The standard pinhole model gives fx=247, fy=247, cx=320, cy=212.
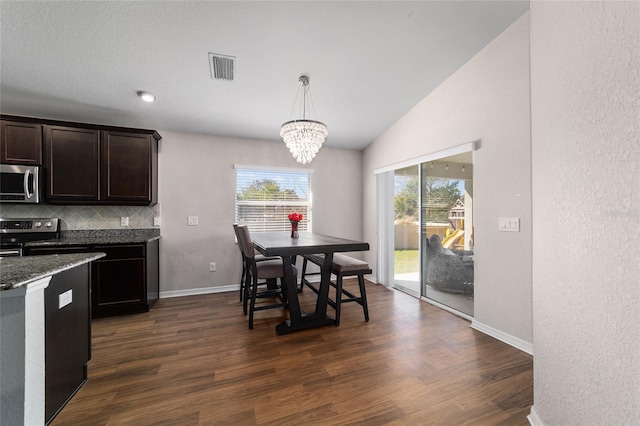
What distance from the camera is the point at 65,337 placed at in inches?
58.8

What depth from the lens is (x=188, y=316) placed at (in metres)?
2.82

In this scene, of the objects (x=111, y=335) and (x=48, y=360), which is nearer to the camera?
(x=48, y=360)

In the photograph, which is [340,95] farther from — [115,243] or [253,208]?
[115,243]

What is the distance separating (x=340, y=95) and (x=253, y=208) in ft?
6.92

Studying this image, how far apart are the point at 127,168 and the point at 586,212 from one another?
13.4ft

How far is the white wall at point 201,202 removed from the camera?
3490 millimetres

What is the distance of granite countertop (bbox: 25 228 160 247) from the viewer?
8.70ft

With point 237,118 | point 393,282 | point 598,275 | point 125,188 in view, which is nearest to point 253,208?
point 237,118

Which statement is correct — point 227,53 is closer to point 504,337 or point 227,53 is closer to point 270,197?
point 270,197

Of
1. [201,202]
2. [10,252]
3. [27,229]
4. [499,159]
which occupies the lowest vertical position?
[10,252]

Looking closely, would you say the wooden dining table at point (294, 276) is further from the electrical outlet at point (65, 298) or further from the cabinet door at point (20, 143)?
the cabinet door at point (20, 143)

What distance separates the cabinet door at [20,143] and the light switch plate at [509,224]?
4.88 m

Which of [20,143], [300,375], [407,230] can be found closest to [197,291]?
[300,375]

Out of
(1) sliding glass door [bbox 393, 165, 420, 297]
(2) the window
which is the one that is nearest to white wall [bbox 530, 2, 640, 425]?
(1) sliding glass door [bbox 393, 165, 420, 297]
